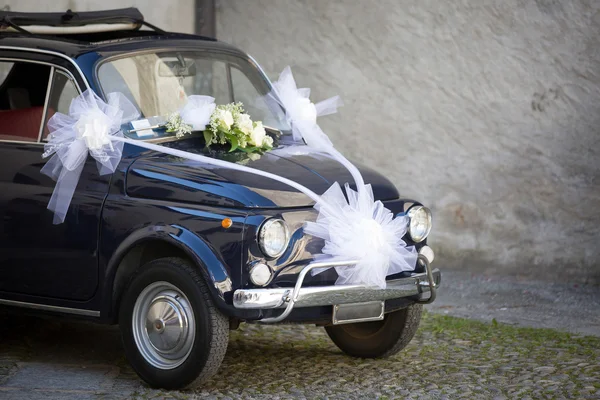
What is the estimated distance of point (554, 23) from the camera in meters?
8.03

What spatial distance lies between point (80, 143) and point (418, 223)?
1910 millimetres

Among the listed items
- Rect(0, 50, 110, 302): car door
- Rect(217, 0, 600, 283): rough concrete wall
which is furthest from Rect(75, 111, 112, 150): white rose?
Rect(217, 0, 600, 283): rough concrete wall

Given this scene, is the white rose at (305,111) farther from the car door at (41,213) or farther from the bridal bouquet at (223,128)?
the car door at (41,213)

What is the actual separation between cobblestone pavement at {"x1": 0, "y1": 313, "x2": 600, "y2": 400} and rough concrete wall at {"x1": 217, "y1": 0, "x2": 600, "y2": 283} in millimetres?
1498

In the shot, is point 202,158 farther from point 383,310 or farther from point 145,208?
point 383,310

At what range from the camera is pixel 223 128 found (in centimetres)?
579

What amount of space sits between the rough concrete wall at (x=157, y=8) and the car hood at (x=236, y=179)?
3196 millimetres

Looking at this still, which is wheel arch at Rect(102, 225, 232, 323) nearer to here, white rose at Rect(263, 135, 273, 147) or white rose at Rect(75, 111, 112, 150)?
white rose at Rect(75, 111, 112, 150)

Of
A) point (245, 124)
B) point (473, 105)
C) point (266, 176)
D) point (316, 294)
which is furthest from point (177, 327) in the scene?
point (473, 105)

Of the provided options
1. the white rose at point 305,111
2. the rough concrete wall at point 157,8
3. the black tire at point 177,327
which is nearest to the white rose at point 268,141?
the white rose at point 305,111

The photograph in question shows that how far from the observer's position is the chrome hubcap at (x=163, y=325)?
17.0ft

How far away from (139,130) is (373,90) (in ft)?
11.3

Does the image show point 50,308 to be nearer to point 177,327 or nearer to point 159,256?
point 159,256

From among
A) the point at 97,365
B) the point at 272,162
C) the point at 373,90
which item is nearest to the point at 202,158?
the point at 272,162
